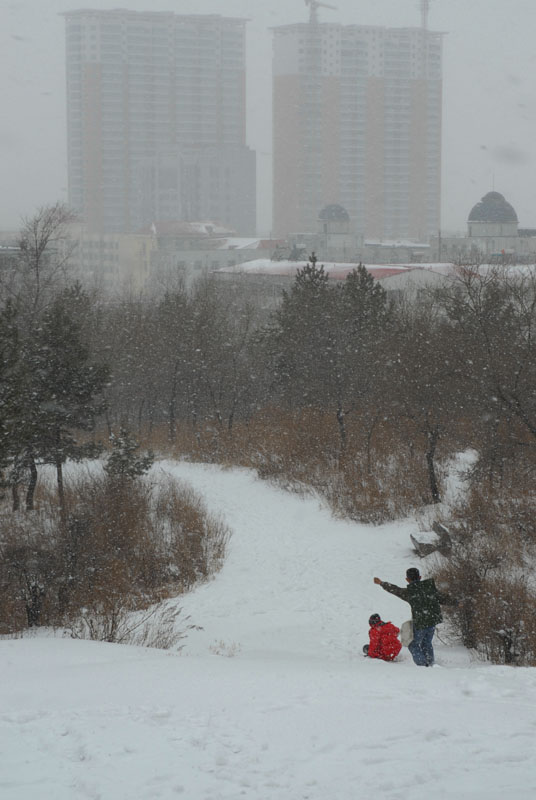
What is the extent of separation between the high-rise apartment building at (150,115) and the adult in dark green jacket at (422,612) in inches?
5575

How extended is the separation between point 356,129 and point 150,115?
3365cm

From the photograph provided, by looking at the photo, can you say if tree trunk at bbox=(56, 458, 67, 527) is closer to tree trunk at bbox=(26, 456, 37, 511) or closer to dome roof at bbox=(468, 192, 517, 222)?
tree trunk at bbox=(26, 456, 37, 511)

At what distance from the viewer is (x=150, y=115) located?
5901 inches

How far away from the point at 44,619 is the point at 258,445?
50.3 feet

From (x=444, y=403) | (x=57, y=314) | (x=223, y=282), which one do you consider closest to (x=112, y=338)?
(x=57, y=314)

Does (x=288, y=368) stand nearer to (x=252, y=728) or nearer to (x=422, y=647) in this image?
(x=422, y=647)

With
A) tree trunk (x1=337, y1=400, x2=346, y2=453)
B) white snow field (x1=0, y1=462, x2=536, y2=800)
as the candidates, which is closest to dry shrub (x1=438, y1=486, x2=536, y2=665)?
white snow field (x1=0, y1=462, x2=536, y2=800)

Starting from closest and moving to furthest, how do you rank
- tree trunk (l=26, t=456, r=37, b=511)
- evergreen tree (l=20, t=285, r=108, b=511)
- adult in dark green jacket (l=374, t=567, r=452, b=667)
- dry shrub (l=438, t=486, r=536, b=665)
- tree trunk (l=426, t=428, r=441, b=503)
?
adult in dark green jacket (l=374, t=567, r=452, b=667) → dry shrub (l=438, t=486, r=536, b=665) → tree trunk (l=426, t=428, r=441, b=503) → evergreen tree (l=20, t=285, r=108, b=511) → tree trunk (l=26, t=456, r=37, b=511)

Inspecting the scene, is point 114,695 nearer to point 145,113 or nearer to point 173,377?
point 173,377

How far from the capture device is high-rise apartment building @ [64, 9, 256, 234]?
5792 inches

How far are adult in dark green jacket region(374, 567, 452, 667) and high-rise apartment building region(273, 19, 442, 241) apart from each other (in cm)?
14280

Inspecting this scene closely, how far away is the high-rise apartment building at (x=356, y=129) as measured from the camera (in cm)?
14838

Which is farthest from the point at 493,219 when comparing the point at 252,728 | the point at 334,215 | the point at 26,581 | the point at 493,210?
the point at 252,728

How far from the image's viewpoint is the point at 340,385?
28.6 meters
